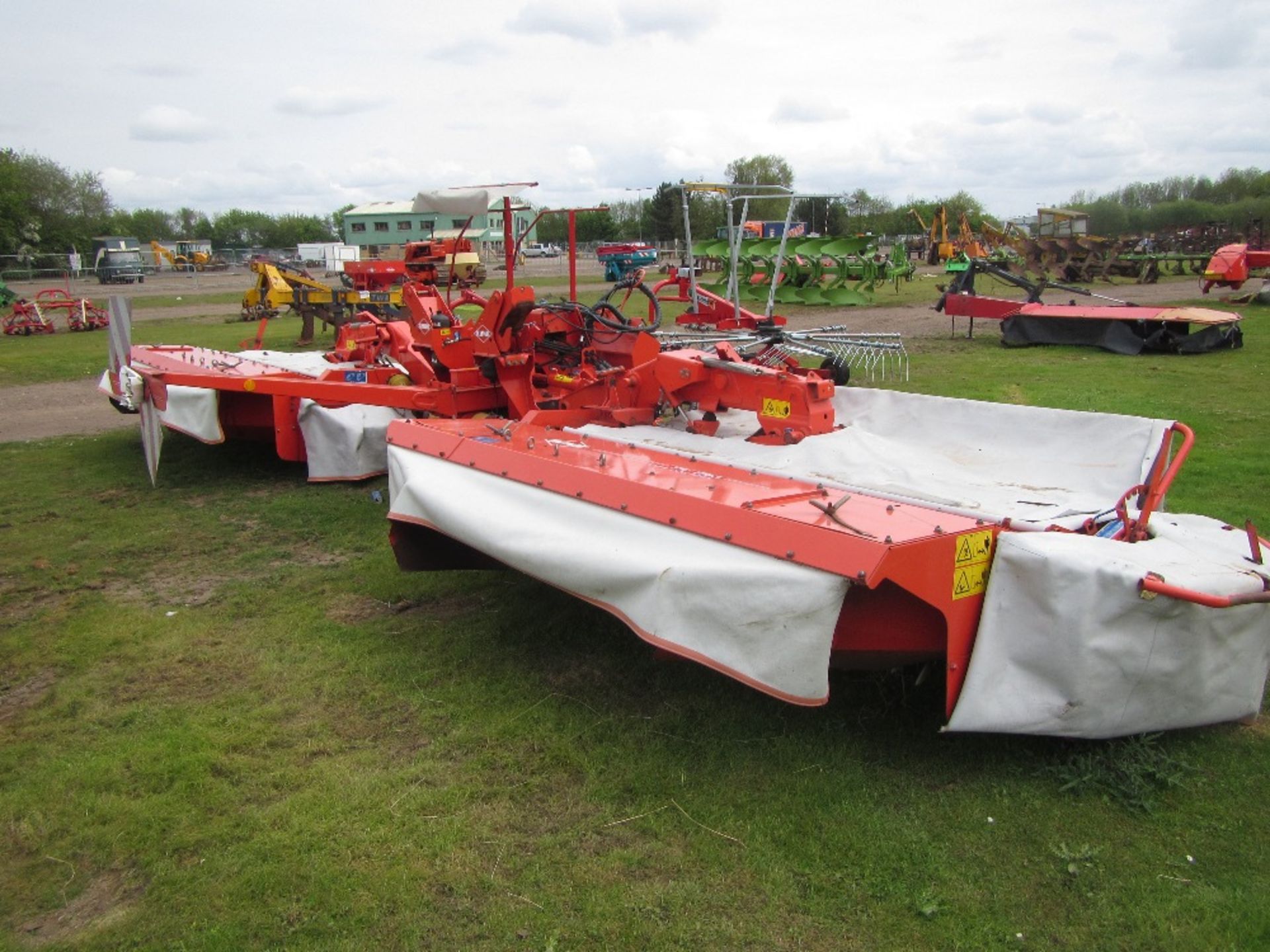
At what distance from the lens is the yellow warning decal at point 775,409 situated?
453 centimetres

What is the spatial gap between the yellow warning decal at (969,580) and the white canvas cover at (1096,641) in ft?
0.09

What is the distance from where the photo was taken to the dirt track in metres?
10.1

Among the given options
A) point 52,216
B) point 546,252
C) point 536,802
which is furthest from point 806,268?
point 52,216

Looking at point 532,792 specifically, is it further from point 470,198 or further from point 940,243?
point 940,243

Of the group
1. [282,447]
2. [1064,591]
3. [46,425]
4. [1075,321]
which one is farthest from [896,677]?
[1075,321]

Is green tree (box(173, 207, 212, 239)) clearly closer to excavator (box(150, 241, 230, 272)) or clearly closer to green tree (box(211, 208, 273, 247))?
green tree (box(211, 208, 273, 247))

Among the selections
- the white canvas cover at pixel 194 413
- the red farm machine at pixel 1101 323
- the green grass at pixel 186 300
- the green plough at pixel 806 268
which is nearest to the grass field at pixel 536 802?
the white canvas cover at pixel 194 413

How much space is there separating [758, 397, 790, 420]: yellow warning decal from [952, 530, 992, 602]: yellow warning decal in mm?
1711

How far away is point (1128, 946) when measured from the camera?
2424 mm

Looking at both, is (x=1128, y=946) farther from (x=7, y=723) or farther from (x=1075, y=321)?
(x=1075, y=321)

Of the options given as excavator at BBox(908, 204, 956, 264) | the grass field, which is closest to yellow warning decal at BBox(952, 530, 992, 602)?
the grass field

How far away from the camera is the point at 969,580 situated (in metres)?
2.90

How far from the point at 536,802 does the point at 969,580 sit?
1502 millimetres

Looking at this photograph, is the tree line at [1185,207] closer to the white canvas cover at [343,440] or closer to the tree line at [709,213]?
the tree line at [709,213]
